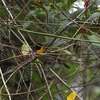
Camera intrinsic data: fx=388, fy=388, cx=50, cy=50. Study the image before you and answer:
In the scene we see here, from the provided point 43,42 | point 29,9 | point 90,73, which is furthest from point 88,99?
point 29,9

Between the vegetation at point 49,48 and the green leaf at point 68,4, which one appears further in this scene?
the green leaf at point 68,4

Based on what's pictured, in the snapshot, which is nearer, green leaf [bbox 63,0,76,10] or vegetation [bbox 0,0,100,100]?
vegetation [bbox 0,0,100,100]

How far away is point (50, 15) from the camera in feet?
5.18

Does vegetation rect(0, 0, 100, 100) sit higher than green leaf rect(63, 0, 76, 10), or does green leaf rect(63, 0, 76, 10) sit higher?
green leaf rect(63, 0, 76, 10)

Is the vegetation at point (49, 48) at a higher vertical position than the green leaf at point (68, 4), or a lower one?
lower

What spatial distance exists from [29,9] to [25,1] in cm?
5

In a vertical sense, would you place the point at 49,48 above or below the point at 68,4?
below

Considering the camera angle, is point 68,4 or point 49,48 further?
point 68,4

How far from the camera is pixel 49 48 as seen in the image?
4.64ft

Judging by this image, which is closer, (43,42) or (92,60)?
(92,60)

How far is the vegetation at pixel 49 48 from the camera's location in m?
1.39

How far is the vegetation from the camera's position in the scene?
1385 mm

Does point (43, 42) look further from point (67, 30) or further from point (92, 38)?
point (92, 38)

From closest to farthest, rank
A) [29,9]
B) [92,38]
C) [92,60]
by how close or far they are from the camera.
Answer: [92,38] → [92,60] → [29,9]
